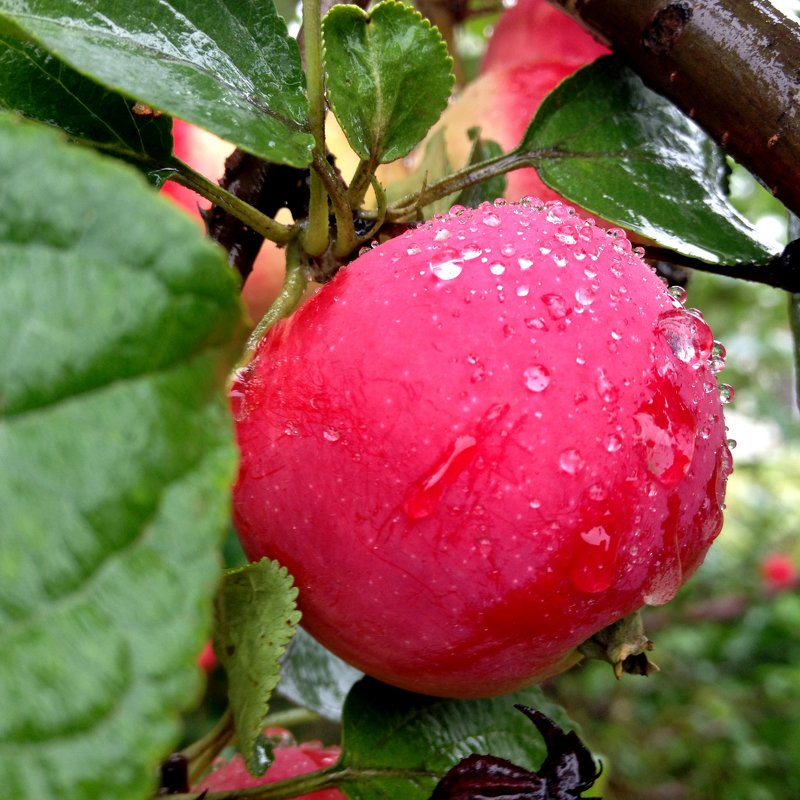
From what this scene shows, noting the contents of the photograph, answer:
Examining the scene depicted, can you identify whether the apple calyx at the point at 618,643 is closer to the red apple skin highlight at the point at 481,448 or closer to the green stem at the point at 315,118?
the red apple skin highlight at the point at 481,448

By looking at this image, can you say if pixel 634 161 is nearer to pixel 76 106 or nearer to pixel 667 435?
pixel 667 435

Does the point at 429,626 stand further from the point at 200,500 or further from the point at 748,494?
the point at 748,494

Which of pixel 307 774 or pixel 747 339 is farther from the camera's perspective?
pixel 747 339

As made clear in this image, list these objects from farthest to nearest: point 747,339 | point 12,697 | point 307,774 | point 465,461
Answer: point 747,339
point 307,774
point 465,461
point 12,697

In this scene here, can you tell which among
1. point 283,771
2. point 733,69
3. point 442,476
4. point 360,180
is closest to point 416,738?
point 283,771

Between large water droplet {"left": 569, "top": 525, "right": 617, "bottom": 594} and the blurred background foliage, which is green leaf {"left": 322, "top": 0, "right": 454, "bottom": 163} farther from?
the blurred background foliage

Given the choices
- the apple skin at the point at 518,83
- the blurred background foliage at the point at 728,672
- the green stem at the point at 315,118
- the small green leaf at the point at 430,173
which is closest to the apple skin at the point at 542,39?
the apple skin at the point at 518,83

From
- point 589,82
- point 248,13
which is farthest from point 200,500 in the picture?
point 589,82
